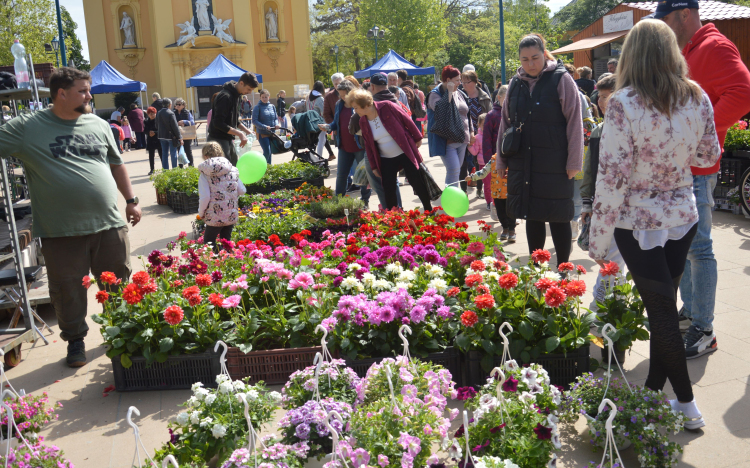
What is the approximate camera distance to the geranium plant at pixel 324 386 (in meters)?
2.86

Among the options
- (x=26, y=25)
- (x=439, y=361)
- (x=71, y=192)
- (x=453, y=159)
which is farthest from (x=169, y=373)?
(x=26, y=25)

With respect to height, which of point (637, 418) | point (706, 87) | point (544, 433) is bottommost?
point (637, 418)

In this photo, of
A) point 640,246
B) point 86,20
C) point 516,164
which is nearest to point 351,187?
point 516,164

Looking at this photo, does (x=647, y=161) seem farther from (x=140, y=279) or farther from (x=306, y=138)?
(x=306, y=138)

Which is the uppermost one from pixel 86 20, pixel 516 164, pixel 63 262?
pixel 86 20

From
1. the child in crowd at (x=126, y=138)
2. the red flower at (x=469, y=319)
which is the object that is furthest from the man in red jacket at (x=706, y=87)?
the child in crowd at (x=126, y=138)

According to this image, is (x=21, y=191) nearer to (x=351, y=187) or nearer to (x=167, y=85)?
(x=351, y=187)

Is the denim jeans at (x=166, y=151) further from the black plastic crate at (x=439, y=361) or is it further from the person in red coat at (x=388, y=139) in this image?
the black plastic crate at (x=439, y=361)

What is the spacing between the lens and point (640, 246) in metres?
2.75

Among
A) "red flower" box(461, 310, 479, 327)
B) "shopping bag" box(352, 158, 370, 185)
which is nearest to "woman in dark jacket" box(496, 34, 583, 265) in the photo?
"red flower" box(461, 310, 479, 327)

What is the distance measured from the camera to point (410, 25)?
116 feet

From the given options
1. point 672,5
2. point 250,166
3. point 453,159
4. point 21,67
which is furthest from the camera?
point 250,166

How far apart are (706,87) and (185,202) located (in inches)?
318

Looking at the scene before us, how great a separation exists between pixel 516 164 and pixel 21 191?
6597 mm
